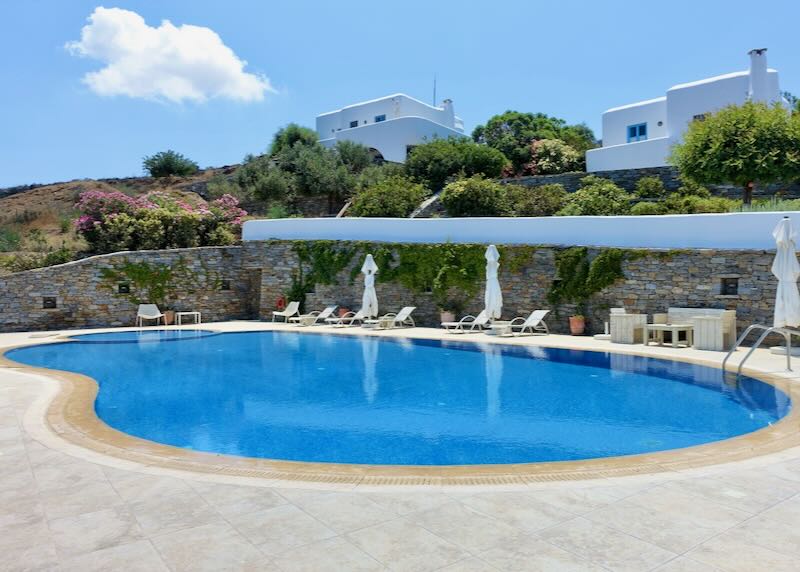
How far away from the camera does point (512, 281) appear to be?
1636cm

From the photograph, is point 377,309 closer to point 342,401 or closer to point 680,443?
point 342,401

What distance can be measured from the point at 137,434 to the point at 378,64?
2647cm

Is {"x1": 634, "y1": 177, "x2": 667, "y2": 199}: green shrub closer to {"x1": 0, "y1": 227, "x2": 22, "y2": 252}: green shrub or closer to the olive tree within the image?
the olive tree

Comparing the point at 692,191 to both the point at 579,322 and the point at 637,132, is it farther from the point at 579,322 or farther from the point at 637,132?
the point at 579,322

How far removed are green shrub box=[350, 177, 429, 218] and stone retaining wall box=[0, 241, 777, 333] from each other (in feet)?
11.0

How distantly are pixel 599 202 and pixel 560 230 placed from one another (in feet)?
15.9

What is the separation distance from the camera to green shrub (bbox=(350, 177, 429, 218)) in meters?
21.8

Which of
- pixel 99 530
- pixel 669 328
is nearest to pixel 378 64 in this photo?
pixel 669 328

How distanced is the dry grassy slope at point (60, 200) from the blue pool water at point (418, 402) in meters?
13.7

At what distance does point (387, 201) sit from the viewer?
21.8 meters

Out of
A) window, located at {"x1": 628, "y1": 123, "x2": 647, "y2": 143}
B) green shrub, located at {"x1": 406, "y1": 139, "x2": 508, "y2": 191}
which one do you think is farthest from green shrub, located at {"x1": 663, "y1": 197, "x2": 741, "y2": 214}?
green shrub, located at {"x1": 406, "y1": 139, "x2": 508, "y2": 191}

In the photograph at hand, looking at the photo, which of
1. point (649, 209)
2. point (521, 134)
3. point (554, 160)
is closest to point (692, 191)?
point (649, 209)

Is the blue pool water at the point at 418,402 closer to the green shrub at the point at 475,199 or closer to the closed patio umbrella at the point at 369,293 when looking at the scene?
the closed patio umbrella at the point at 369,293

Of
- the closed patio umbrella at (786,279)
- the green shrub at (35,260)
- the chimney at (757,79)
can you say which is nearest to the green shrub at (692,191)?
the chimney at (757,79)
